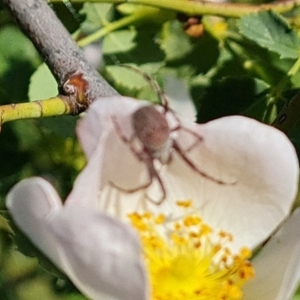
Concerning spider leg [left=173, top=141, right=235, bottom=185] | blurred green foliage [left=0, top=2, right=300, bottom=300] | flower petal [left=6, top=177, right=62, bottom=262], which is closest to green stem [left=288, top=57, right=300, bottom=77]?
blurred green foliage [left=0, top=2, right=300, bottom=300]

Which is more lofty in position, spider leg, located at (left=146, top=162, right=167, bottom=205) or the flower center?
spider leg, located at (left=146, top=162, right=167, bottom=205)

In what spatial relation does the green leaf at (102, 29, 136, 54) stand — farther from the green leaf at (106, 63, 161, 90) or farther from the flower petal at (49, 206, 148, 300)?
the flower petal at (49, 206, 148, 300)

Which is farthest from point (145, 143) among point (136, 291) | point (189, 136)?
point (136, 291)

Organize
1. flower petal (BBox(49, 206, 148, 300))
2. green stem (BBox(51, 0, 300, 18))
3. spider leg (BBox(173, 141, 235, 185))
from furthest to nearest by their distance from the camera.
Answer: green stem (BBox(51, 0, 300, 18)) → spider leg (BBox(173, 141, 235, 185)) → flower petal (BBox(49, 206, 148, 300))

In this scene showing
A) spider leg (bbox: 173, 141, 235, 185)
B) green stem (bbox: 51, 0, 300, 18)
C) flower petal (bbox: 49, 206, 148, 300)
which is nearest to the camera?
flower petal (bbox: 49, 206, 148, 300)

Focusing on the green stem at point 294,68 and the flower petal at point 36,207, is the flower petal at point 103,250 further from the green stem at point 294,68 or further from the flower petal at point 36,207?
the green stem at point 294,68

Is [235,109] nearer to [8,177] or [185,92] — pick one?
[185,92]
